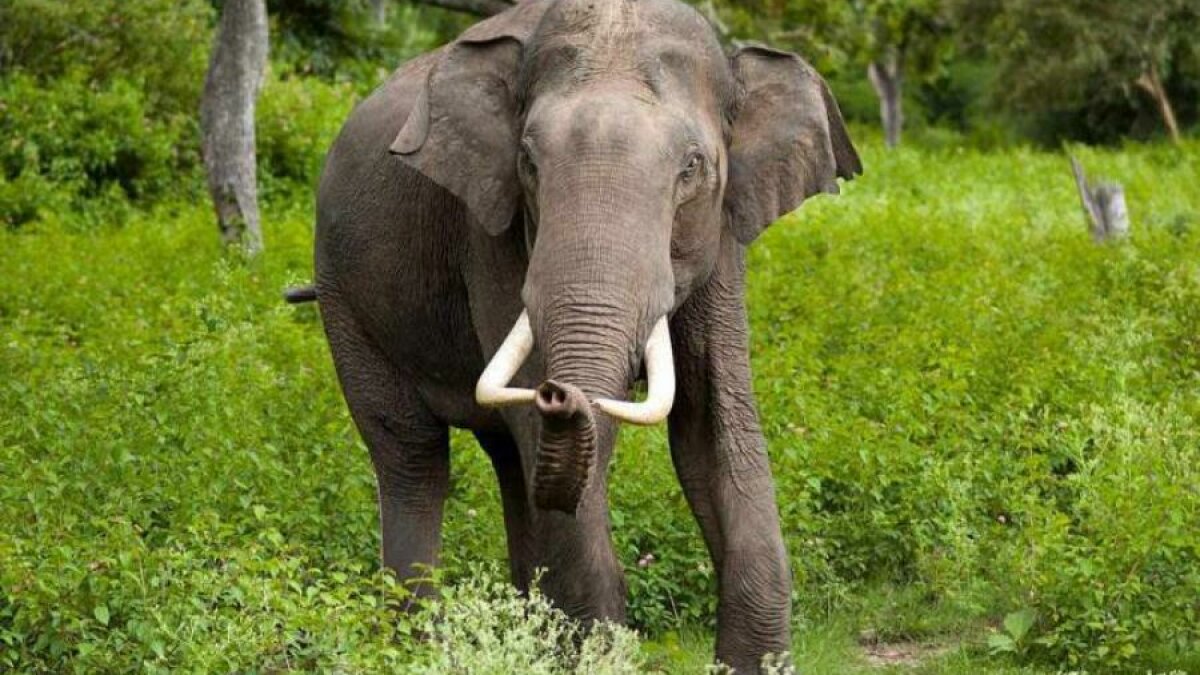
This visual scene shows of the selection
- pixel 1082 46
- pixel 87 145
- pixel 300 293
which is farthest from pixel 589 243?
pixel 1082 46

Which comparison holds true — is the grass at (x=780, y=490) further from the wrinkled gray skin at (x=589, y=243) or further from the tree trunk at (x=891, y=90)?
the tree trunk at (x=891, y=90)

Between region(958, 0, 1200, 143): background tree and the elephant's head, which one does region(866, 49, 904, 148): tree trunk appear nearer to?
region(958, 0, 1200, 143): background tree

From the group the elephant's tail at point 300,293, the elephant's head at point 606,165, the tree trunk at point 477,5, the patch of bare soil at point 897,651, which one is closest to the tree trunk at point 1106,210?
the tree trunk at point 477,5

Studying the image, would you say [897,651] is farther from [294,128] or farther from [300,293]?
[294,128]

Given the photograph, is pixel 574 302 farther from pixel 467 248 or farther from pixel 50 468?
pixel 50 468

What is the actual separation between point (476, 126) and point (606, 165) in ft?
2.65

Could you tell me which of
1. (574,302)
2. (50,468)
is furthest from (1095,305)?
(574,302)

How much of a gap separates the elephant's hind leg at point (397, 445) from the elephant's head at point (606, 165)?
1508 millimetres

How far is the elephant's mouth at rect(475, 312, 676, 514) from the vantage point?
5652 mm

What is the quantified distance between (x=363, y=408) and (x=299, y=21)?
1686 cm

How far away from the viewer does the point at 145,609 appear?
6.48m

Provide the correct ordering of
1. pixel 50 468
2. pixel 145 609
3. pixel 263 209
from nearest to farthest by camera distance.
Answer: pixel 145 609 → pixel 50 468 → pixel 263 209

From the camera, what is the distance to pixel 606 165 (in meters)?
6.26

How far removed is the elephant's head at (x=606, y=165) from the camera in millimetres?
6031
